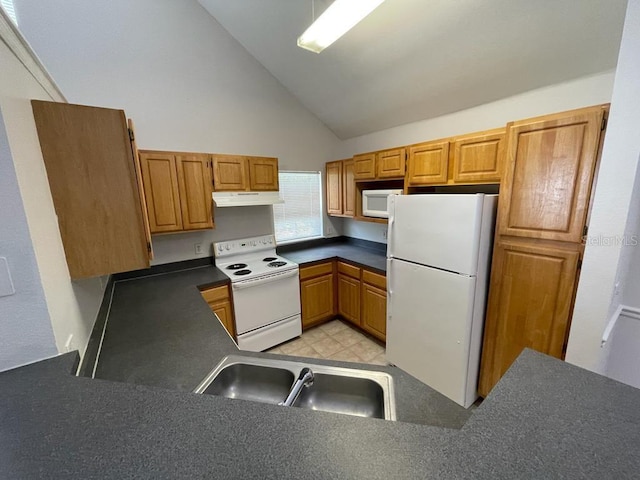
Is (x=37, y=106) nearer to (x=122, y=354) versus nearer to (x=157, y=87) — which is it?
(x=122, y=354)

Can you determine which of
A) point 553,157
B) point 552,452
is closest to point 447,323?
point 553,157

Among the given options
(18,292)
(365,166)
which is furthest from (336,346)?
(18,292)

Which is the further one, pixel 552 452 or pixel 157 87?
pixel 157 87

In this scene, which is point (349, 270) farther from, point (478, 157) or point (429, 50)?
point (429, 50)

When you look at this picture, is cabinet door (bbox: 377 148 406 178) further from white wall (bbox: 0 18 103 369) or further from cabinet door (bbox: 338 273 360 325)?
white wall (bbox: 0 18 103 369)

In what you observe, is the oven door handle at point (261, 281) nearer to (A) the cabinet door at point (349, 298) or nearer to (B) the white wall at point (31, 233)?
(A) the cabinet door at point (349, 298)

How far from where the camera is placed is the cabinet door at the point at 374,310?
2.64 metres

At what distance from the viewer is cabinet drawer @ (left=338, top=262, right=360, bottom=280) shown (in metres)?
2.90

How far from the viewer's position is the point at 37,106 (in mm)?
1016

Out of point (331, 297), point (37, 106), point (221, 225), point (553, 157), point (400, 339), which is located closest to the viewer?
point (37, 106)

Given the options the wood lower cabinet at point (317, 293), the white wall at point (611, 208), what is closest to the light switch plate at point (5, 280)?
the wood lower cabinet at point (317, 293)

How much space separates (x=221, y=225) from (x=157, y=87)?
1405 mm

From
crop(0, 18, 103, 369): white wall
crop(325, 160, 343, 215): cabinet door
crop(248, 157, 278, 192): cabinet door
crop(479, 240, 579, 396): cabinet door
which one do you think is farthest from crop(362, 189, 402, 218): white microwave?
crop(0, 18, 103, 369): white wall

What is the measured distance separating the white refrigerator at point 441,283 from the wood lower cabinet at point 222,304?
1519 millimetres
